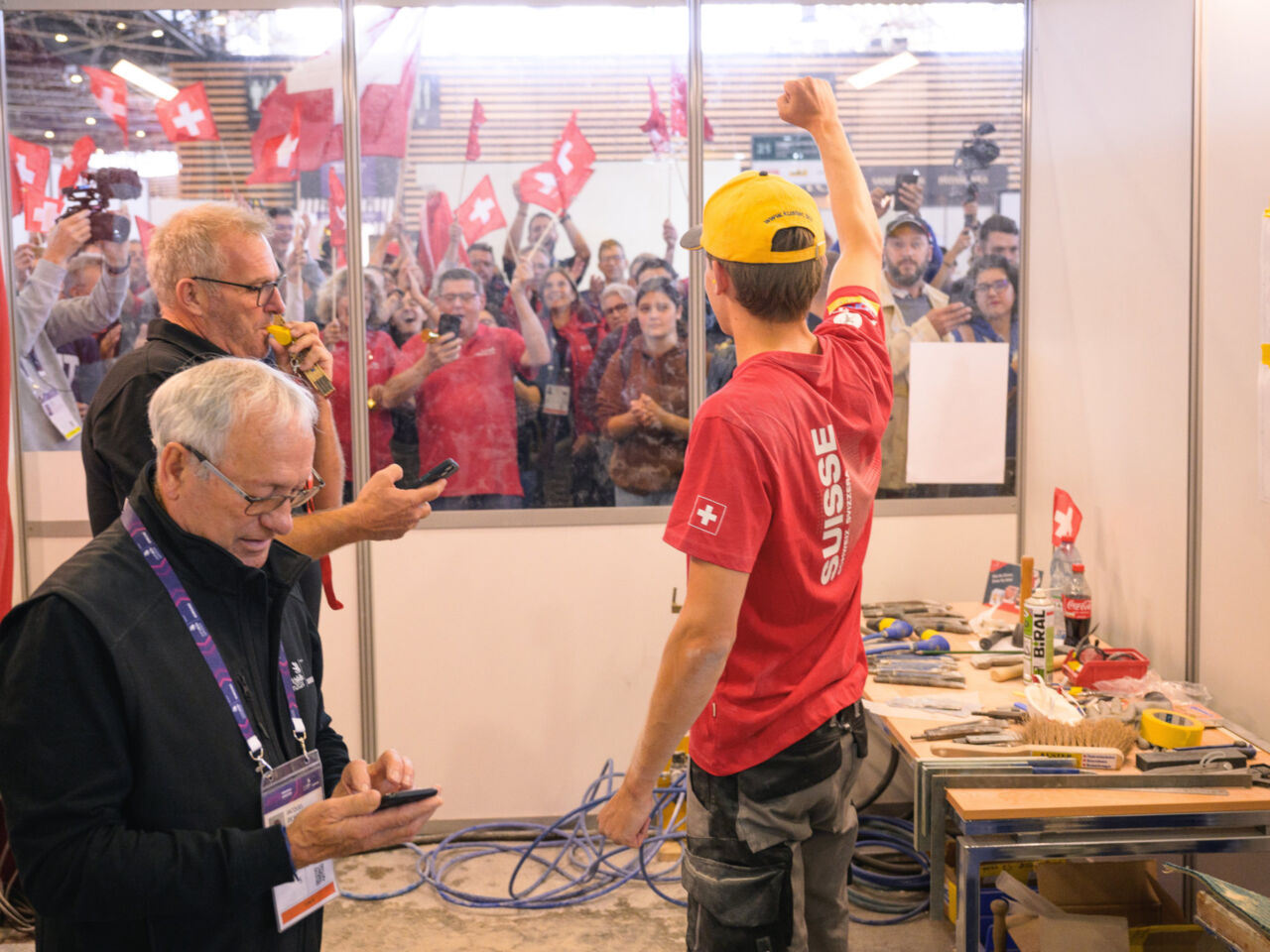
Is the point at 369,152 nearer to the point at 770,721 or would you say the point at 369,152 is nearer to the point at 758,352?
the point at 758,352

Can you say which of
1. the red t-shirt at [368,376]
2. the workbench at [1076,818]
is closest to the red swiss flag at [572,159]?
the red t-shirt at [368,376]

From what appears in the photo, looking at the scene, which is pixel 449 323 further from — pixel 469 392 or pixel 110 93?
pixel 110 93

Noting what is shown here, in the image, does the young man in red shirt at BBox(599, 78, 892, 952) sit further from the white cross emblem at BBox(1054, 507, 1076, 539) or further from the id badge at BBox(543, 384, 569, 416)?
the id badge at BBox(543, 384, 569, 416)

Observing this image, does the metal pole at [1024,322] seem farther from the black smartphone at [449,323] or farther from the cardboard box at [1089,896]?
the black smartphone at [449,323]

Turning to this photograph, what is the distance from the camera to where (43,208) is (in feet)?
12.3

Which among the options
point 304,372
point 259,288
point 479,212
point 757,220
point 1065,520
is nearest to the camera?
point 757,220

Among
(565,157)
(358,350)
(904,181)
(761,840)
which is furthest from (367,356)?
(761,840)

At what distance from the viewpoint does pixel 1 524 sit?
3354 mm

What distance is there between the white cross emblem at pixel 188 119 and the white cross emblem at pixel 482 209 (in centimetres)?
97

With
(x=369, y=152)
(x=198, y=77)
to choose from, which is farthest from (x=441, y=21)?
(x=198, y=77)

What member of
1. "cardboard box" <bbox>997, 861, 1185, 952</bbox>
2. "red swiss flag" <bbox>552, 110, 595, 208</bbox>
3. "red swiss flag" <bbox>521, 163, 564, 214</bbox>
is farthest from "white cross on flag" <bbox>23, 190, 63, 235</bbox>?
"cardboard box" <bbox>997, 861, 1185, 952</bbox>

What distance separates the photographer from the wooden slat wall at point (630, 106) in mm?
3773

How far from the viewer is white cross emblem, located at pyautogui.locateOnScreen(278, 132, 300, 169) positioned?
3.77 m

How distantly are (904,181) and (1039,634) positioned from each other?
1.85 m
